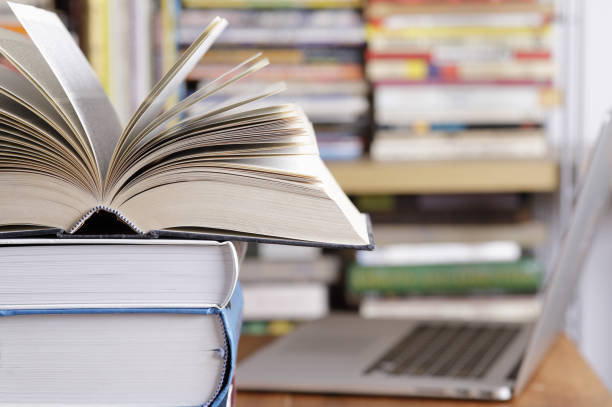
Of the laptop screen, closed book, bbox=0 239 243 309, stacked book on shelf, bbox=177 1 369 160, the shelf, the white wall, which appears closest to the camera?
closed book, bbox=0 239 243 309

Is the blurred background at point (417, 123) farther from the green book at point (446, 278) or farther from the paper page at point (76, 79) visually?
the paper page at point (76, 79)

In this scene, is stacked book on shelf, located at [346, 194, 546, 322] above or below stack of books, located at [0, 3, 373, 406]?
below

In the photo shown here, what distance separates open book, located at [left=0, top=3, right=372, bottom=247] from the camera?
1.35 ft

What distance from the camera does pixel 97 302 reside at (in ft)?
1.34

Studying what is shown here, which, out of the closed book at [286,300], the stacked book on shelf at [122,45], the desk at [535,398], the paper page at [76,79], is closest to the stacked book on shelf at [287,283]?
the closed book at [286,300]

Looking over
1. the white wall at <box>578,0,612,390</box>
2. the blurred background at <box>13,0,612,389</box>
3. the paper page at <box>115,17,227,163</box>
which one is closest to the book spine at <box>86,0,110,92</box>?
the blurred background at <box>13,0,612,389</box>

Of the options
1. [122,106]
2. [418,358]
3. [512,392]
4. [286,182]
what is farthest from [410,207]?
[286,182]

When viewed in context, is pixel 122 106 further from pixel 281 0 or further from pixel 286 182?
pixel 286 182

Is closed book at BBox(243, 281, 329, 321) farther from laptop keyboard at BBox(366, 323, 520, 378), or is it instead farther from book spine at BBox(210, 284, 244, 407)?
book spine at BBox(210, 284, 244, 407)

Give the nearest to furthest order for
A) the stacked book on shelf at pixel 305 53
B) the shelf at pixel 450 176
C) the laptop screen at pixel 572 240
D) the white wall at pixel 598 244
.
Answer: the laptop screen at pixel 572 240, the shelf at pixel 450 176, the stacked book on shelf at pixel 305 53, the white wall at pixel 598 244

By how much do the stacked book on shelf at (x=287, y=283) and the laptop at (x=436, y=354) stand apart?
1.86ft

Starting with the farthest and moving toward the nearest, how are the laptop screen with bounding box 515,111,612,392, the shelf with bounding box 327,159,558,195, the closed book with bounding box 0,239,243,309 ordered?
1. the shelf with bounding box 327,159,558,195
2. the laptop screen with bounding box 515,111,612,392
3. the closed book with bounding box 0,239,243,309

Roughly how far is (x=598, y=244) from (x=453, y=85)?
Answer: 59 cm

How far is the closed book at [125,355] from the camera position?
0.41 metres
